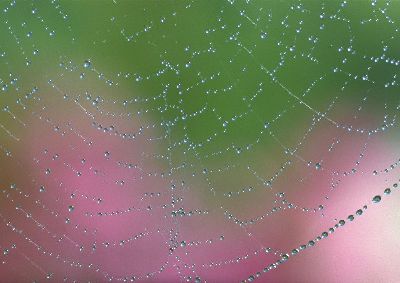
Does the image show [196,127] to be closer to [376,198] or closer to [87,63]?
[87,63]

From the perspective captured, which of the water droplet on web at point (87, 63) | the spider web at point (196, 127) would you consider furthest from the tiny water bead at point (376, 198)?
the water droplet on web at point (87, 63)

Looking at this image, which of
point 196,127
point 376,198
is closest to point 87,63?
point 196,127

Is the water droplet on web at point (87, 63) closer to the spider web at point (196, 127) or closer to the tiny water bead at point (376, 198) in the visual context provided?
the spider web at point (196, 127)

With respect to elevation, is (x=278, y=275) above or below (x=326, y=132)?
below

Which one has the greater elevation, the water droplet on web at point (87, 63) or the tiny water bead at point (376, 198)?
the water droplet on web at point (87, 63)

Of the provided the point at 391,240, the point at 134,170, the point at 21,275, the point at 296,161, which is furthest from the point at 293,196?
the point at 21,275

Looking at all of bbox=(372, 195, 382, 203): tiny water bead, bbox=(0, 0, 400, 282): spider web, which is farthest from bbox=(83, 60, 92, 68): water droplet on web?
bbox=(372, 195, 382, 203): tiny water bead

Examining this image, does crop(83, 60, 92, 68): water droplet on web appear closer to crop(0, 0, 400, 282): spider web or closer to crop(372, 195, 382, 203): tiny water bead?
crop(0, 0, 400, 282): spider web

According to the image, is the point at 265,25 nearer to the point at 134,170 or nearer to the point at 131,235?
the point at 134,170
